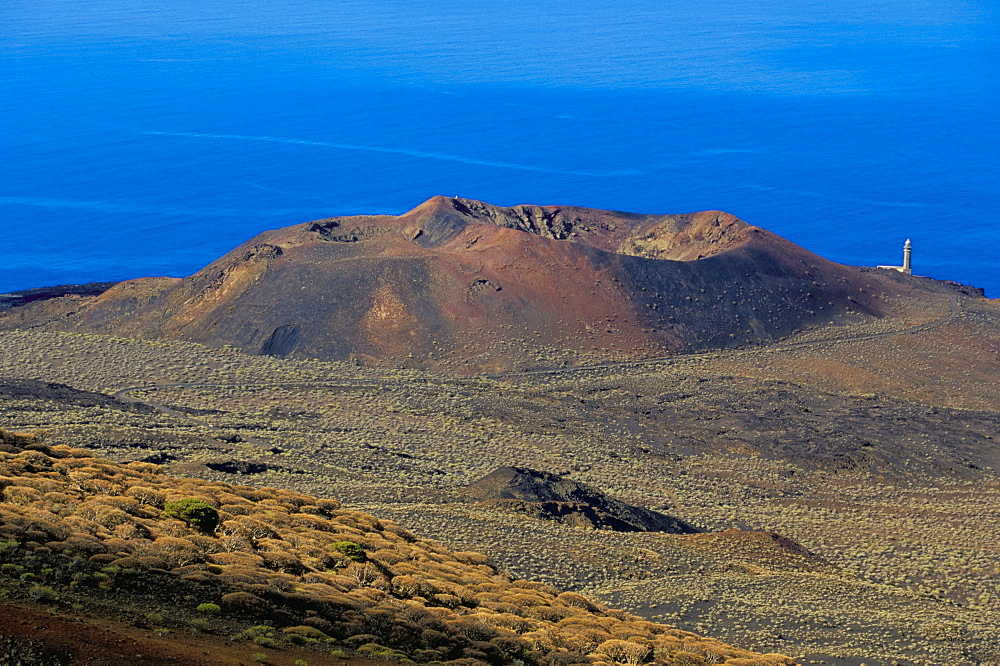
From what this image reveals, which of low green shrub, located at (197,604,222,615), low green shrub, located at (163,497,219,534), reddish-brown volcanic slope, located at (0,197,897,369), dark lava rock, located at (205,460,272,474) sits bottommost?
low green shrub, located at (197,604,222,615)

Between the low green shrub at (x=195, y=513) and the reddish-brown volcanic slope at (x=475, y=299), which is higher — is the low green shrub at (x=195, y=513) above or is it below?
below

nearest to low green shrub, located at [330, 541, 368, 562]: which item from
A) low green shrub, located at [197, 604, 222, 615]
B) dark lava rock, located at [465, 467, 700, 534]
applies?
low green shrub, located at [197, 604, 222, 615]

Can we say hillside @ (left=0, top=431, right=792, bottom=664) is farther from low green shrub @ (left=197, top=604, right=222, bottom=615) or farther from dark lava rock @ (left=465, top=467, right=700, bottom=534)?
dark lava rock @ (left=465, top=467, right=700, bottom=534)

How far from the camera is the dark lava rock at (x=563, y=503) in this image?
45.1 meters

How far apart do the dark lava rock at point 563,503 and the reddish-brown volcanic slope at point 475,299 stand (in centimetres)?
2299

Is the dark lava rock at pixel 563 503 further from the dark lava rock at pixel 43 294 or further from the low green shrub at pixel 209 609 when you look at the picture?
the dark lava rock at pixel 43 294

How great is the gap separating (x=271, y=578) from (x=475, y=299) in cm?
5104

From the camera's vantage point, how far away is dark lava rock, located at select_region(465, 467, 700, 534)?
148 feet

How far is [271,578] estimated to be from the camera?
2581 cm

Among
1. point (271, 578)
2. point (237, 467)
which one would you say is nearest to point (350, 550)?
point (271, 578)

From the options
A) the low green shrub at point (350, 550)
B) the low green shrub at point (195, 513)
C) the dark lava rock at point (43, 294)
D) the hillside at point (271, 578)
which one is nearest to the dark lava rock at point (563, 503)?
the hillside at point (271, 578)

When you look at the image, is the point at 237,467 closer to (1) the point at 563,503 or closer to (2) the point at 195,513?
(1) the point at 563,503

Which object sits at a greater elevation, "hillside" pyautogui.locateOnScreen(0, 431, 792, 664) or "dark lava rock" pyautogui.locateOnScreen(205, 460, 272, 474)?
"dark lava rock" pyautogui.locateOnScreen(205, 460, 272, 474)

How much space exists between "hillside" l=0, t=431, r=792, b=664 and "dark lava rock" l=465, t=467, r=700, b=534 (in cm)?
916
